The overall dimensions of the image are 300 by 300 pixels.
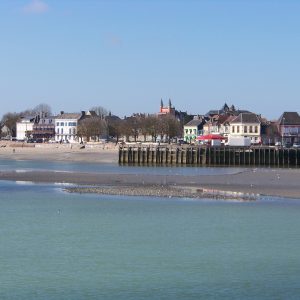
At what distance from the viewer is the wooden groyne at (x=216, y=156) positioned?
257 feet

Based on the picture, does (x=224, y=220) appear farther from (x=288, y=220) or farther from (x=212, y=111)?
(x=212, y=111)

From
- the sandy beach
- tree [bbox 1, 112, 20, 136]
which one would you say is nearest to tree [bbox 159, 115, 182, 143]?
tree [bbox 1, 112, 20, 136]

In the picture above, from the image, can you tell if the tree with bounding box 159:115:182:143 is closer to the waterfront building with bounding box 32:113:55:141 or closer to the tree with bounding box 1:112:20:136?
the waterfront building with bounding box 32:113:55:141

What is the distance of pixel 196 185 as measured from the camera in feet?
156

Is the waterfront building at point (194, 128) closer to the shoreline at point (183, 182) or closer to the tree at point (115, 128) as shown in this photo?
the tree at point (115, 128)

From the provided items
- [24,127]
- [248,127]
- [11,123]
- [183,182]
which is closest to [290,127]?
[248,127]

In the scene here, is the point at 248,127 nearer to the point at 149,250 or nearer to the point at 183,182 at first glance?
the point at 183,182

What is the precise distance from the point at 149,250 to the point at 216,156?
56.0 meters

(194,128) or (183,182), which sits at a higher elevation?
(194,128)

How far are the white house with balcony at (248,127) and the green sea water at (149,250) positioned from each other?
80593mm

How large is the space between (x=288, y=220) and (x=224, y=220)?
2.50 meters

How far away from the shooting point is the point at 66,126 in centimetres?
15175

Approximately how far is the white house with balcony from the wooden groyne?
1394 inches

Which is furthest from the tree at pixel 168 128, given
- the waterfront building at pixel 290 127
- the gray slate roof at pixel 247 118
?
the waterfront building at pixel 290 127
